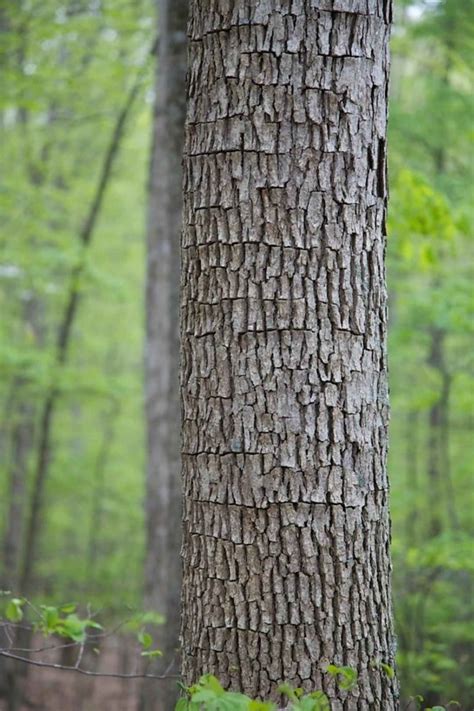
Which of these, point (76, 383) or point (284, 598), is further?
point (76, 383)

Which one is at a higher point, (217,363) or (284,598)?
(217,363)

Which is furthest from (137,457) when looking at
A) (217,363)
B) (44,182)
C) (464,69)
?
(217,363)

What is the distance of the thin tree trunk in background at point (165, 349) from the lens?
5.32 metres

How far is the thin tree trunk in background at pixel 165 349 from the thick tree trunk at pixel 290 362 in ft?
9.95

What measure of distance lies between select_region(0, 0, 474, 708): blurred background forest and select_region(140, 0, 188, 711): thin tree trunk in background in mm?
1664

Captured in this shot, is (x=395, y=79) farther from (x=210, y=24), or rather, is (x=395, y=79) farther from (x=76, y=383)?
(x=210, y=24)

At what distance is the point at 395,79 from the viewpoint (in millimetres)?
14648

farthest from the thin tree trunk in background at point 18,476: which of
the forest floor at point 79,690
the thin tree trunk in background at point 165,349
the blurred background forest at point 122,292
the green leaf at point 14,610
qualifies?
the green leaf at point 14,610

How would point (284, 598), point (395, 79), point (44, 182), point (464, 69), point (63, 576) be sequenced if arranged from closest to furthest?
1. point (284, 598)
2. point (464, 69)
3. point (44, 182)
4. point (63, 576)
5. point (395, 79)

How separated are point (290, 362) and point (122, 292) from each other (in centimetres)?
782

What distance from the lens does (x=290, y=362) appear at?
221 centimetres

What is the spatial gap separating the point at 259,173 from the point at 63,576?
12.6 m

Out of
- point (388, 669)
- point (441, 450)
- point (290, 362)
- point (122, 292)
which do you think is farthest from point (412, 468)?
point (290, 362)

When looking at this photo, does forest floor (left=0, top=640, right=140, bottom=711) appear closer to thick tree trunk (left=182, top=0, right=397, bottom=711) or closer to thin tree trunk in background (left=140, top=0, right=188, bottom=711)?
thin tree trunk in background (left=140, top=0, right=188, bottom=711)
